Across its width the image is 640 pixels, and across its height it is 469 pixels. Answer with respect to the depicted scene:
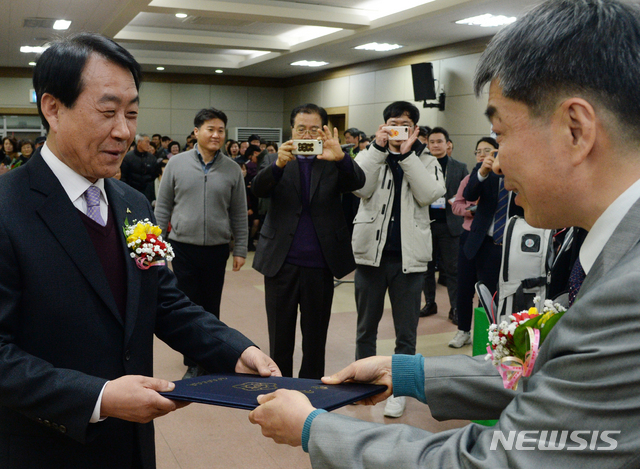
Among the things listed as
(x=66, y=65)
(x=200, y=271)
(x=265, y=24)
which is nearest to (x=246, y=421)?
(x=200, y=271)

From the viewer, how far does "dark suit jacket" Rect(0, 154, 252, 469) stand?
130 cm

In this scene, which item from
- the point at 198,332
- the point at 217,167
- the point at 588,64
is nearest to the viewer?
the point at 588,64

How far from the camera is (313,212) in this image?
3.36m

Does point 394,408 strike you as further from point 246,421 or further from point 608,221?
point 608,221

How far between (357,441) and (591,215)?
0.53 m

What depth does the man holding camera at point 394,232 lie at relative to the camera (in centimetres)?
346

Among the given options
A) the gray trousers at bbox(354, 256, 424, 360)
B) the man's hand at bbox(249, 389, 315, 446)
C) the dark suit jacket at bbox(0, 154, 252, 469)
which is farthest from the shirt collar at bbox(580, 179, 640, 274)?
the gray trousers at bbox(354, 256, 424, 360)

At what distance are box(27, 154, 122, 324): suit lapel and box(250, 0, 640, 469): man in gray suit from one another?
2.11 feet

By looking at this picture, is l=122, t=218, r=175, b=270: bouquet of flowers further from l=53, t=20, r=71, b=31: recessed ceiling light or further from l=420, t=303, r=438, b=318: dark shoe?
l=53, t=20, r=71, b=31: recessed ceiling light

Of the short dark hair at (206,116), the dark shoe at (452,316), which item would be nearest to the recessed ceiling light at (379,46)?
the dark shoe at (452,316)

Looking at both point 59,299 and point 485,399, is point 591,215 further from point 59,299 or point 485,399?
point 59,299

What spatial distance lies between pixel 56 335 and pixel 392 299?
247 cm

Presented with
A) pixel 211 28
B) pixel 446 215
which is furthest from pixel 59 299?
pixel 211 28

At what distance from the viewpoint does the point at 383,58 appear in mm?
11766
